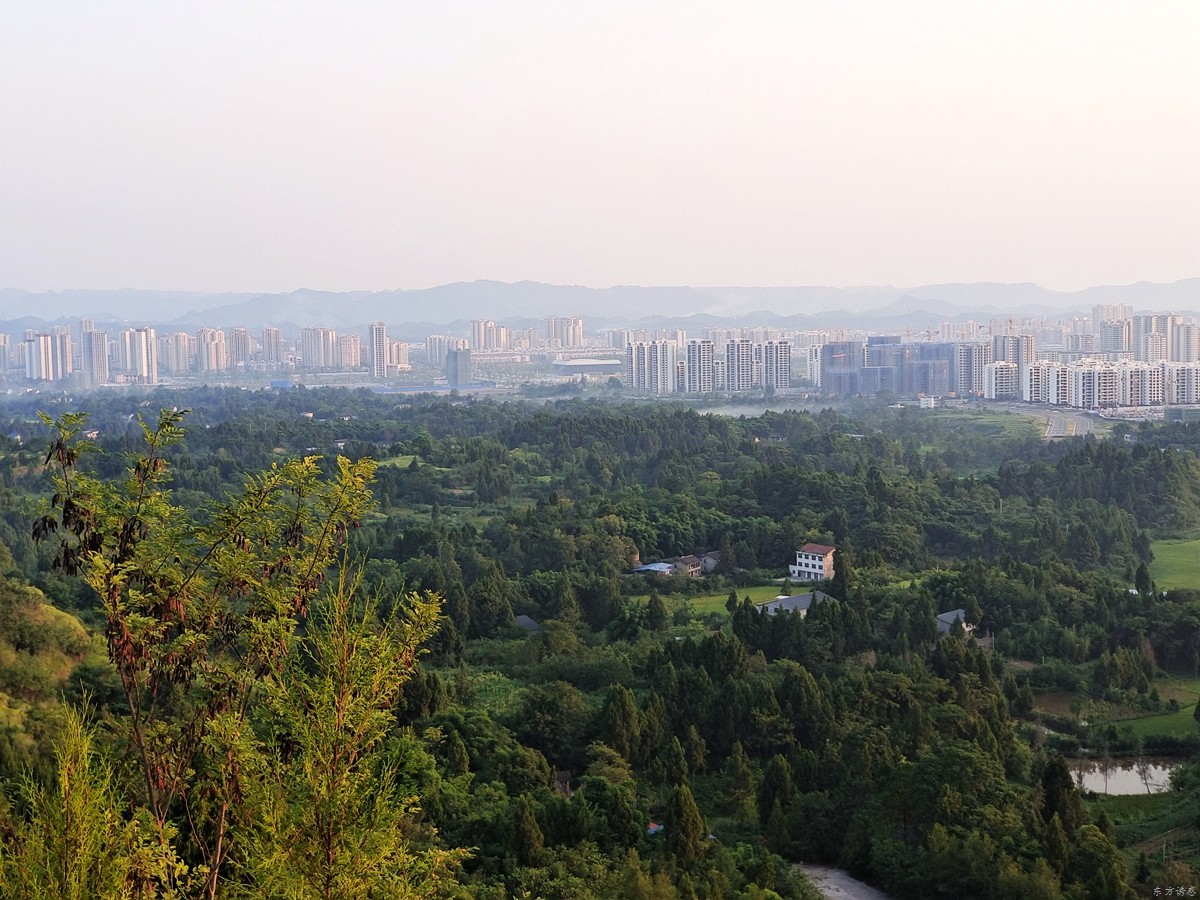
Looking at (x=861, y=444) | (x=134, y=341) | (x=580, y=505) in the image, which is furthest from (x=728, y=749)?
(x=134, y=341)

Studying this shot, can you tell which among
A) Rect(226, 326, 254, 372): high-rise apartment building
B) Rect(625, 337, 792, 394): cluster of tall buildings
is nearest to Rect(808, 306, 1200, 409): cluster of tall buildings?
Rect(625, 337, 792, 394): cluster of tall buildings

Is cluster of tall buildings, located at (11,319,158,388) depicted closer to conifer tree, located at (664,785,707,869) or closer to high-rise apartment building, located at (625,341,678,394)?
high-rise apartment building, located at (625,341,678,394)

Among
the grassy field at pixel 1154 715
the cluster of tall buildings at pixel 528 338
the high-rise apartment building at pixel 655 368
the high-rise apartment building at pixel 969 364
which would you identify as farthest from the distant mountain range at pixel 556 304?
the grassy field at pixel 1154 715

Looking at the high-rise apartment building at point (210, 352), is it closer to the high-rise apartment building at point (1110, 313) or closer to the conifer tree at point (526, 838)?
the high-rise apartment building at point (1110, 313)

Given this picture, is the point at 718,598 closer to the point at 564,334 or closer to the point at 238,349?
the point at 238,349

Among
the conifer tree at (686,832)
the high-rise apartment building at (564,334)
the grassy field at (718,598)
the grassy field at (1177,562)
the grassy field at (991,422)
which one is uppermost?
the high-rise apartment building at (564,334)

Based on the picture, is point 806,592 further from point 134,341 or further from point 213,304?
point 213,304

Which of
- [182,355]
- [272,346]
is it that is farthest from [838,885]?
[272,346]
